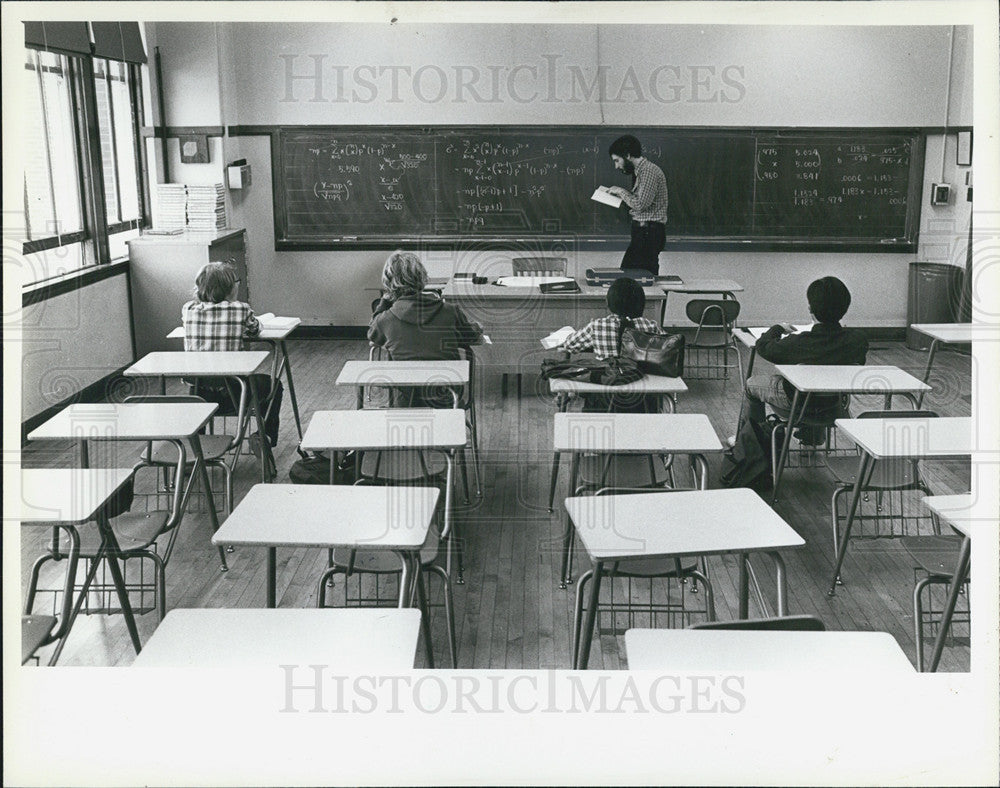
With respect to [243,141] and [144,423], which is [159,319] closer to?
[243,141]

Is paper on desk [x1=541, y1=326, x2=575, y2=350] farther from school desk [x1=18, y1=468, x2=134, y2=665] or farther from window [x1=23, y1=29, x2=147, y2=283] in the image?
window [x1=23, y1=29, x2=147, y2=283]

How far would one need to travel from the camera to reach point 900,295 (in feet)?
26.2

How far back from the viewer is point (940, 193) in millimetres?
7707

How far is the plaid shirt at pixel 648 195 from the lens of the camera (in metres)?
7.12

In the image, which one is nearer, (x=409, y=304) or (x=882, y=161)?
(x=409, y=304)

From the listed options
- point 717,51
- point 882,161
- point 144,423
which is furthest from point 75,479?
point 882,161

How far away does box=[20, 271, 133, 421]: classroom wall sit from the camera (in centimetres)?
540

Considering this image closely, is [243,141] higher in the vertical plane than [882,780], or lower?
higher

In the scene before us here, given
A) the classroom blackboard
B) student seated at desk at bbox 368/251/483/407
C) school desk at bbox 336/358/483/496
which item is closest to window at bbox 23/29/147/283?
the classroom blackboard

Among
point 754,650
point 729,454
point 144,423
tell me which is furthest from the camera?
point 729,454

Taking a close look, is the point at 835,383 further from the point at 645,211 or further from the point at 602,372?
the point at 645,211

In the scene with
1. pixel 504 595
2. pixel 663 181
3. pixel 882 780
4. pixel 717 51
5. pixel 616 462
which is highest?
pixel 717 51

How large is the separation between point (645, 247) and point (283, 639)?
580 centimetres

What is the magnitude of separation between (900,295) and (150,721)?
7.91 meters
